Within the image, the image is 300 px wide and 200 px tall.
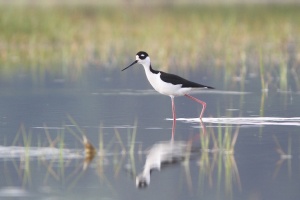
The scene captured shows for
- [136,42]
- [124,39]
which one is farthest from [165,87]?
[124,39]

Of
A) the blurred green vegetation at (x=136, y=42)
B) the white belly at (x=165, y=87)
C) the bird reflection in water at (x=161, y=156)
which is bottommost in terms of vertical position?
the bird reflection in water at (x=161, y=156)

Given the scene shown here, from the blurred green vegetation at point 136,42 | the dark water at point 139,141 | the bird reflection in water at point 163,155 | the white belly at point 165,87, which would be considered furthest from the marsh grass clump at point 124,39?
the bird reflection in water at point 163,155

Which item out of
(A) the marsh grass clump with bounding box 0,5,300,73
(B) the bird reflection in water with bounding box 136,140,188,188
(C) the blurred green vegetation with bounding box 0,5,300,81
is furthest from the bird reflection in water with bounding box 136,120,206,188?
(A) the marsh grass clump with bounding box 0,5,300,73

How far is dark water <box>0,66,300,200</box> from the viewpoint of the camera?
21.0 ft

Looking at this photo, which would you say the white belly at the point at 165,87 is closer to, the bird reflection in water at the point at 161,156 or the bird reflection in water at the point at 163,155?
the bird reflection in water at the point at 163,155

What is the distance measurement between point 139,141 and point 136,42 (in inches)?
505

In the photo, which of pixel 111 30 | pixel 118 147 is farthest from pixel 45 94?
pixel 111 30

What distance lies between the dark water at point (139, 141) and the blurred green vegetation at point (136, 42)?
3410 millimetres

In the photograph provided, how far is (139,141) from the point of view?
8.27m

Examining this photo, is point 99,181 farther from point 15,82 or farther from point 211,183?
point 15,82

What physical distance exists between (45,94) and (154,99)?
57.6 inches

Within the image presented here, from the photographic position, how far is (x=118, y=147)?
314 inches

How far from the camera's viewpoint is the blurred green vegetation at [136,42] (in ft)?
55.3

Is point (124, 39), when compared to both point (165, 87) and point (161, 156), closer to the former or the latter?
point (165, 87)
